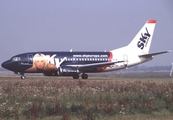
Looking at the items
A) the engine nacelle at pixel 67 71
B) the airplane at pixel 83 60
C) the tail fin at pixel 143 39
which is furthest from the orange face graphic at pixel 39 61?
the tail fin at pixel 143 39

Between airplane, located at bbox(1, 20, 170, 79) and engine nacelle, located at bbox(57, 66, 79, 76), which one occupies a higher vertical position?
airplane, located at bbox(1, 20, 170, 79)

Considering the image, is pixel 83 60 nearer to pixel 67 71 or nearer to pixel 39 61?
pixel 67 71

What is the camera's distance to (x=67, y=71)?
5116cm

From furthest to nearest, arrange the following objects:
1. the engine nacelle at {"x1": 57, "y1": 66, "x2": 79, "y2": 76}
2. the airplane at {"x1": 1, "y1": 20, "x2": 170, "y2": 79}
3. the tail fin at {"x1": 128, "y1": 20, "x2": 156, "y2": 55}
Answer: the tail fin at {"x1": 128, "y1": 20, "x2": 156, "y2": 55} → the airplane at {"x1": 1, "y1": 20, "x2": 170, "y2": 79} → the engine nacelle at {"x1": 57, "y1": 66, "x2": 79, "y2": 76}

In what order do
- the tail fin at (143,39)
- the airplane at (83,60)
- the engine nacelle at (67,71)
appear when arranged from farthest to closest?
the tail fin at (143,39) → the airplane at (83,60) → the engine nacelle at (67,71)

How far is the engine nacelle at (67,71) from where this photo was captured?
168ft

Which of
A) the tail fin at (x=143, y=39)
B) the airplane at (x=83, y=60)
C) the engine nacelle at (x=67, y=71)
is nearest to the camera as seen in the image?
the engine nacelle at (x=67, y=71)

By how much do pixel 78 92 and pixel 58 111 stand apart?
617cm

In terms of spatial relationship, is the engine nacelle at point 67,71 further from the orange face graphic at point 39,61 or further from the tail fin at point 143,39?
the tail fin at point 143,39

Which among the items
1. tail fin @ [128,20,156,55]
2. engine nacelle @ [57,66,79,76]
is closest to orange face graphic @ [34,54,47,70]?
engine nacelle @ [57,66,79,76]

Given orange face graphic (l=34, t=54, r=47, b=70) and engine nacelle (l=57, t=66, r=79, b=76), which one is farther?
orange face graphic (l=34, t=54, r=47, b=70)

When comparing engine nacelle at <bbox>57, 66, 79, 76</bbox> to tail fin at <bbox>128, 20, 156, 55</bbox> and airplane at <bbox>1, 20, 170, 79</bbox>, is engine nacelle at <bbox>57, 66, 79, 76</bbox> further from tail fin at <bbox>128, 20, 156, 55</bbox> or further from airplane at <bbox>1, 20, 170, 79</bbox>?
tail fin at <bbox>128, 20, 156, 55</bbox>

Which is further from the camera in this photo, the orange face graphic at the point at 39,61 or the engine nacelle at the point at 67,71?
the orange face graphic at the point at 39,61

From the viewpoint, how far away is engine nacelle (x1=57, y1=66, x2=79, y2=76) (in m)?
51.1
